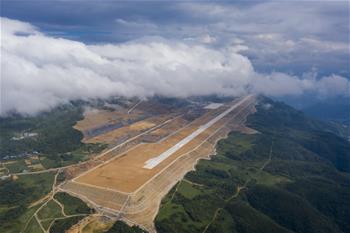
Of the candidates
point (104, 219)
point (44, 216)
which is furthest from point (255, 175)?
point (44, 216)

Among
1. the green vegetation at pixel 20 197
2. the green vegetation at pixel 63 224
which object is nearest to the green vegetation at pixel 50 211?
the green vegetation at pixel 20 197

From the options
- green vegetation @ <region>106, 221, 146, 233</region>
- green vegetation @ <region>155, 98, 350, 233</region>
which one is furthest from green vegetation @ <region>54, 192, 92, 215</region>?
green vegetation @ <region>155, 98, 350, 233</region>

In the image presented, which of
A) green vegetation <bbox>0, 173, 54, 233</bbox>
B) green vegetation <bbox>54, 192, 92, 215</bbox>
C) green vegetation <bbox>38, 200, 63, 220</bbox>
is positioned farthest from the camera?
green vegetation <bbox>54, 192, 92, 215</bbox>

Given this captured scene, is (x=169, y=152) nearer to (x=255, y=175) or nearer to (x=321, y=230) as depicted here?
(x=255, y=175)

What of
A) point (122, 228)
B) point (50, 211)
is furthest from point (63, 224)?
point (122, 228)

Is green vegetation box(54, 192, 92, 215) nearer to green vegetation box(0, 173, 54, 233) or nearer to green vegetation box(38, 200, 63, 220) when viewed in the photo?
green vegetation box(38, 200, 63, 220)

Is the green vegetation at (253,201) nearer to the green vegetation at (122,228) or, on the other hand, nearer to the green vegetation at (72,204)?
the green vegetation at (122,228)

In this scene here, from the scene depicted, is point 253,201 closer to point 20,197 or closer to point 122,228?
point 122,228

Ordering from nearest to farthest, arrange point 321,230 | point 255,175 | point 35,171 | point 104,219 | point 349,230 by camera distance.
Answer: point 104,219 → point 321,230 → point 349,230 → point 35,171 → point 255,175

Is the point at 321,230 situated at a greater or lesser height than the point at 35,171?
lesser
